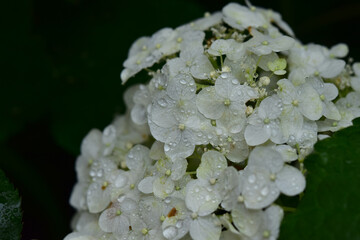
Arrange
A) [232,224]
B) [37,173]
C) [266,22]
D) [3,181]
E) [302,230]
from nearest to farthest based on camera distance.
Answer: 1. [302,230]
2. [232,224]
3. [3,181]
4. [266,22]
5. [37,173]

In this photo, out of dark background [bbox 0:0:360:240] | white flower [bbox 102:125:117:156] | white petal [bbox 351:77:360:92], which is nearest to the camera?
white petal [bbox 351:77:360:92]

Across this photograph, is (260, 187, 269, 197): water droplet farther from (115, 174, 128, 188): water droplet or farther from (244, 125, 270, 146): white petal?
(115, 174, 128, 188): water droplet

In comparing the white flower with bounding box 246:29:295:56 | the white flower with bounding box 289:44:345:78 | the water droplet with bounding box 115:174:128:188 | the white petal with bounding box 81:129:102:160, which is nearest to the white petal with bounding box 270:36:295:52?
the white flower with bounding box 246:29:295:56

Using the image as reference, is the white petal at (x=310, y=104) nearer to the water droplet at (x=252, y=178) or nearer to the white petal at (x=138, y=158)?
the water droplet at (x=252, y=178)

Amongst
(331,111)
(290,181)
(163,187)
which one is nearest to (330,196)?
(290,181)

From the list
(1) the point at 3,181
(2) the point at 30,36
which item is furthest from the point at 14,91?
(1) the point at 3,181

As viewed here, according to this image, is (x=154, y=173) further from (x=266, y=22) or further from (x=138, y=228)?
(x=266, y=22)

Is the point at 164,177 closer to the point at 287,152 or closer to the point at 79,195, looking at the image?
the point at 287,152
